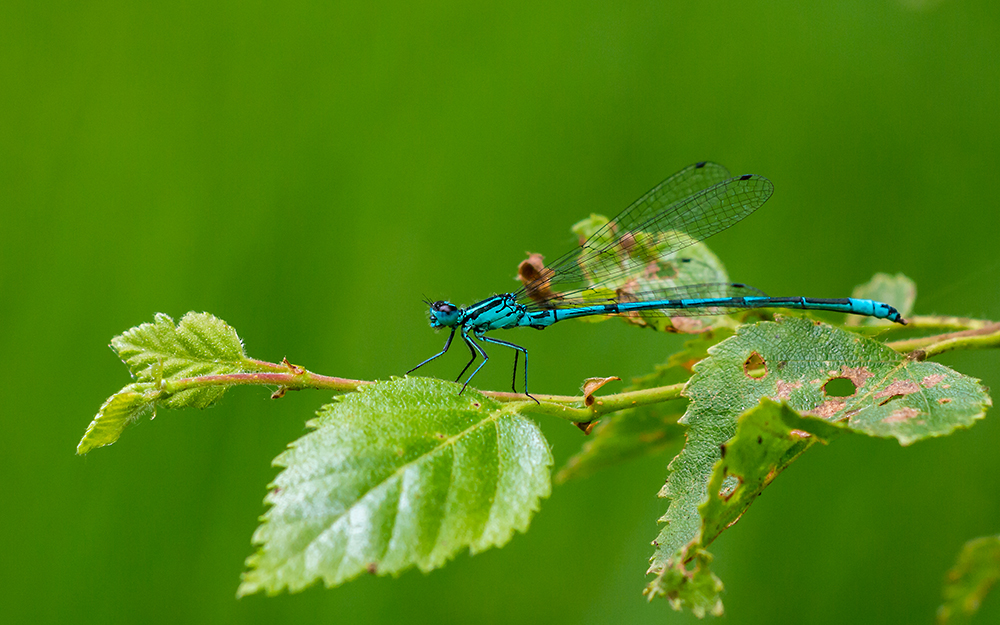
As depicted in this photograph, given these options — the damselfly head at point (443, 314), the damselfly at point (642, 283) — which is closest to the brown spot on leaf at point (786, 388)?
the damselfly at point (642, 283)

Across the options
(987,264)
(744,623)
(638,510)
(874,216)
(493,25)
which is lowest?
(744,623)

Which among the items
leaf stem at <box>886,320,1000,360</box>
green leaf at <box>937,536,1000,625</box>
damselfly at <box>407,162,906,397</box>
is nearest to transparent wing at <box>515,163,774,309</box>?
damselfly at <box>407,162,906,397</box>

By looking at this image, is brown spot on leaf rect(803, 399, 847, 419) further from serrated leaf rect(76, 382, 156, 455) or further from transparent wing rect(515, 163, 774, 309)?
serrated leaf rect(76, 382, 156, 455)

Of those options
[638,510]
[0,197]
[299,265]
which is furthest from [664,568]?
[0,197]

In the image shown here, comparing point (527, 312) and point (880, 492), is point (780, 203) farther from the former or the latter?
point (527, 312)

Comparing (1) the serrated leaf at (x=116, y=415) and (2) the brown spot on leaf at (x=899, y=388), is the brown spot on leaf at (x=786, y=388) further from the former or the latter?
(1) the serrated leaf at (x=116, y=415)

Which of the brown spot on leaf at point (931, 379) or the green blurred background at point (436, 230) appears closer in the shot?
the brown spot on leaf at point (931, 379)
